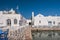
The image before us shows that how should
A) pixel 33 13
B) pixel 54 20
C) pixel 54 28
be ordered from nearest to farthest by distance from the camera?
pixel 54 28 < pixel 54 20 < pixel 33 13

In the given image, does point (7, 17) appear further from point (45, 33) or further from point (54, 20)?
point (54, 20)

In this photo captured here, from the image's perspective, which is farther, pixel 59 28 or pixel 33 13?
pixel 33 13

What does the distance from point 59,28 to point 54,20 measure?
476cm

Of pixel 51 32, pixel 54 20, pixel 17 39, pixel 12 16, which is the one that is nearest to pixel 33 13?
pixel 54 20

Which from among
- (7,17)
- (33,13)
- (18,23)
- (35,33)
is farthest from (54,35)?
(33,13)

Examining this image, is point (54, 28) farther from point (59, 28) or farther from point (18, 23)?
point (18, 23)

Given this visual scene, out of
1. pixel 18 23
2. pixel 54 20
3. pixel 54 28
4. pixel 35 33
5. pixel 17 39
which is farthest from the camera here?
pixel 54 20

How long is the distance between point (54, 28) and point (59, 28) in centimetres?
64

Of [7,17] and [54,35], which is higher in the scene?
[7,17]

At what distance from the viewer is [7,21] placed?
2133 centimetres

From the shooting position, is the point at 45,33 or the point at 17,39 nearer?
the point at 17,39

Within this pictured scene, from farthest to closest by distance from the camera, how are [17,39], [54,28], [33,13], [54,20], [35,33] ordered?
[33,13]
[54,20]
[54,28]
[35,33]
[17,39]

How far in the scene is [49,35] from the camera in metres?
20.4

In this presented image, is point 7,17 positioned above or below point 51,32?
above
